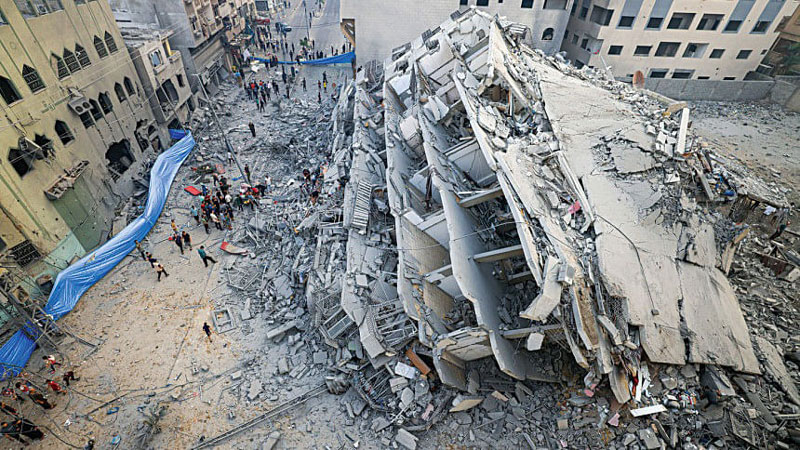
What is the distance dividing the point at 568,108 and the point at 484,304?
23.8 ft

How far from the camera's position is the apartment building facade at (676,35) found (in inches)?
919

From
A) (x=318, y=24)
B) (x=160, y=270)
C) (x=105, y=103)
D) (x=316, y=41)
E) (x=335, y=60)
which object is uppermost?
(x=105, y=103)

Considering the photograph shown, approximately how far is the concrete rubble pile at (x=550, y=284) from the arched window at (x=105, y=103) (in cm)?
1145

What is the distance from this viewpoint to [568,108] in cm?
1173

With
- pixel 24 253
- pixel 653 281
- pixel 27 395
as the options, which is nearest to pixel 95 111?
pixel 24 253

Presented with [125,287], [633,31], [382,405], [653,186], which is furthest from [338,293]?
[633,31]

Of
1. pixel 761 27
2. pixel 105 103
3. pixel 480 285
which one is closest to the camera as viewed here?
pixel 480 285

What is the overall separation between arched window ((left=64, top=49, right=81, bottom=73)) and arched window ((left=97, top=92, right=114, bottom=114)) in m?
1.46

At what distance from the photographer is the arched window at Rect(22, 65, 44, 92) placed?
12094mm

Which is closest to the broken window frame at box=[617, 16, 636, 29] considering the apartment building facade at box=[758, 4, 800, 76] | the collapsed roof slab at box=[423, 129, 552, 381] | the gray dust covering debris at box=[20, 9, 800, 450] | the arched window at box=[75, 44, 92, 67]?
the apartment building facade at box=[758, 4, 800, 76]

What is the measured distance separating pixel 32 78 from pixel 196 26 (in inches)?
513

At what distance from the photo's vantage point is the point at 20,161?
11.7 m

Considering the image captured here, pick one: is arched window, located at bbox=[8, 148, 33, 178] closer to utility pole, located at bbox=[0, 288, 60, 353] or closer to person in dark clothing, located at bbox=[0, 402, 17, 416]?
utility pole, located at bbox=[0, 288, 60, 353]

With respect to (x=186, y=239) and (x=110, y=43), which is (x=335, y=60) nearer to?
(x=110, y=43)
